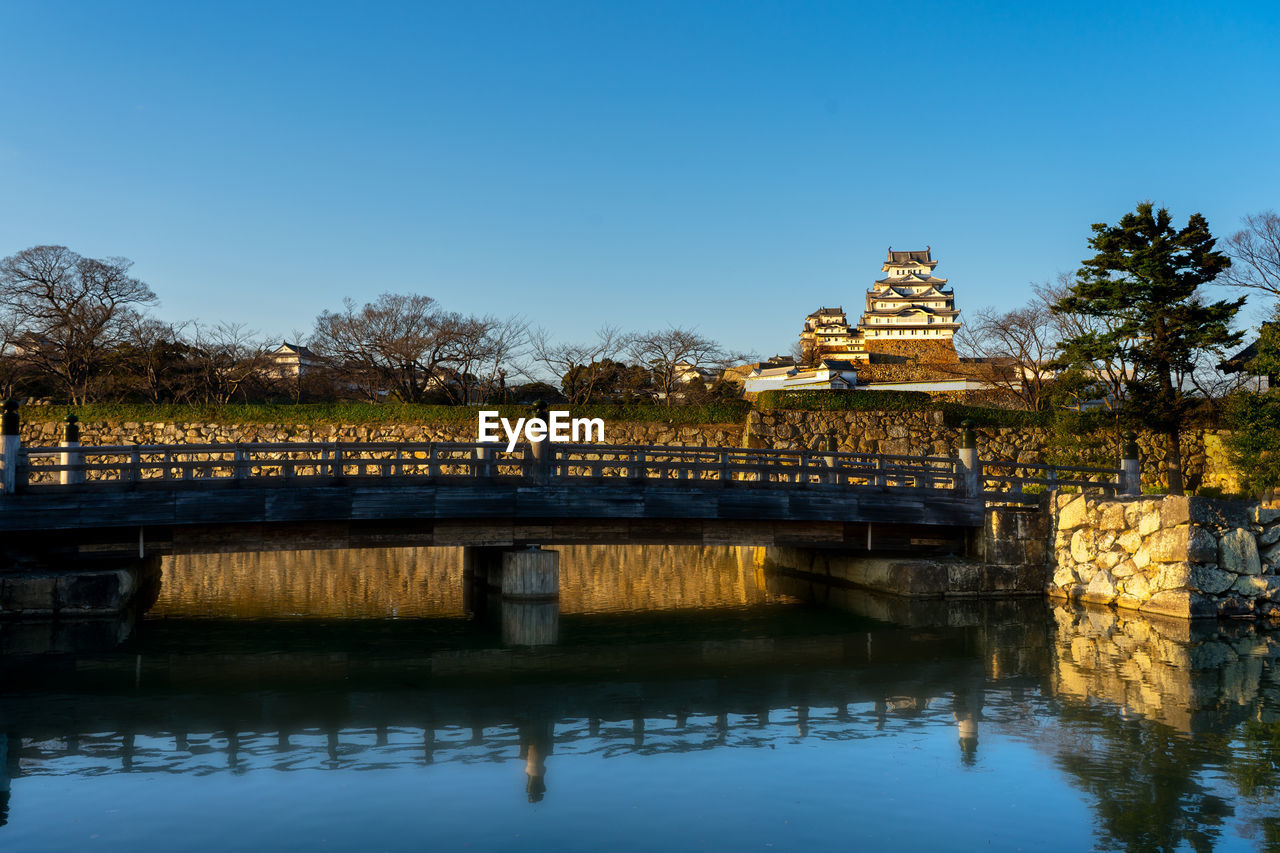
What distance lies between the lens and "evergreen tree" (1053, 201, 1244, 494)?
97.2 ft

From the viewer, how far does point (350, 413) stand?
1569 inches

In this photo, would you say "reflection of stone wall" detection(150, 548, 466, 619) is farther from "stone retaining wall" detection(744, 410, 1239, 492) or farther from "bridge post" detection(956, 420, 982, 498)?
"stone retaining wall" detection(744, 410, 1239, 492)

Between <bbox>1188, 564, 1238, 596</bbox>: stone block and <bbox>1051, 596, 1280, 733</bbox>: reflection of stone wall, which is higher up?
<bbox>1188, 564, 1238, 596</bbox>: stone block

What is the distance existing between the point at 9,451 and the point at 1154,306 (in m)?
29.2

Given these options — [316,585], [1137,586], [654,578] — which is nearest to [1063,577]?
[1137,586]

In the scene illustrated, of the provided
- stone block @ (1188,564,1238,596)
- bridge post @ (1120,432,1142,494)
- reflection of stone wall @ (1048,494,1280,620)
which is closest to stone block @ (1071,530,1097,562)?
reflection of stone wall @ (1048,494,1280,620)

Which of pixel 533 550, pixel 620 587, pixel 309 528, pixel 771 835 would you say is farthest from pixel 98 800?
pixel 620 587

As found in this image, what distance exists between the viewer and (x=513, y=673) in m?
14.0

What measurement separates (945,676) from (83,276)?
4040cm

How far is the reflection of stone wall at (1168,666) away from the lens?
467 inches

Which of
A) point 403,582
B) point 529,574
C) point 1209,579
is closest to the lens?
point 1209,579

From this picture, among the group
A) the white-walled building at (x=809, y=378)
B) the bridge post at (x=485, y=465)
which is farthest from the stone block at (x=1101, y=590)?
the white-walled building at (x=809, y=378)

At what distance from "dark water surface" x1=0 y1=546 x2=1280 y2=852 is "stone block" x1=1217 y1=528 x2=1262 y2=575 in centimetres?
134

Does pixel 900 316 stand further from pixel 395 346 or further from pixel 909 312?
pixel 395 346
